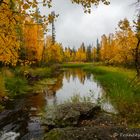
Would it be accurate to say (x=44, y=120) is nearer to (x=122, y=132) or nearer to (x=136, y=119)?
(x=136, y=119)

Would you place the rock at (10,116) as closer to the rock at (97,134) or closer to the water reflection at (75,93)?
the water reflection at (75,93)

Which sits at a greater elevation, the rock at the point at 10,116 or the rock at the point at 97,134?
the rock at the point at 97,134

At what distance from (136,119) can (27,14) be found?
702cm

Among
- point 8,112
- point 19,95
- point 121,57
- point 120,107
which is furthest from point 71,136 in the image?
point 121,57

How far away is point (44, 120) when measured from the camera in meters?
13.3

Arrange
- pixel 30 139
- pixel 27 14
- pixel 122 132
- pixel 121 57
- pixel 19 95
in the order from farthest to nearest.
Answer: pixel 121 57 < pixel 19 95 < pixel 30 139 < pixel 122 132 < pixel 27 14

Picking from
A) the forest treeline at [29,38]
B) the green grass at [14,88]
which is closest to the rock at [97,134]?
the forest treeline at [29,38]

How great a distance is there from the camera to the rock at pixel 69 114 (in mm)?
12695

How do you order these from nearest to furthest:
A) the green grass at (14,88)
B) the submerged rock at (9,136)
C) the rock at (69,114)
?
the submerged rock at (9,136)
the rock at (69,114)
the green grass at (14,88)

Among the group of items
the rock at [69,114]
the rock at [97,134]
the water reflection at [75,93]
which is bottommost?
the water reflection at [75,93]

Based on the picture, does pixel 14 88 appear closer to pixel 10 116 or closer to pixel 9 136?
pixel 10 116

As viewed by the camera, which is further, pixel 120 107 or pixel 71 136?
pixel 120 107

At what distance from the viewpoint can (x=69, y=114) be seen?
13.0 metres

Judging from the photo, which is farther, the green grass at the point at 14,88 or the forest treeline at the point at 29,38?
the green grass at the point at 14,88
